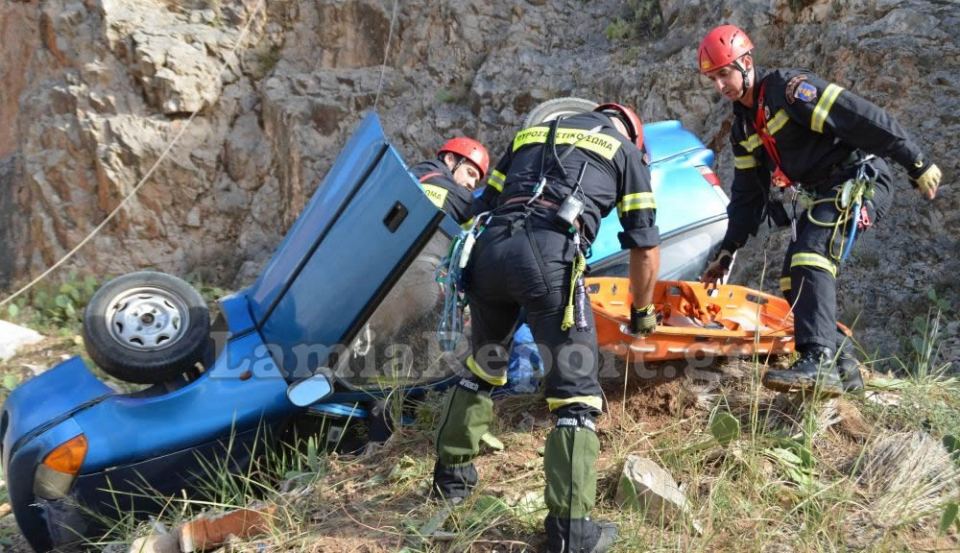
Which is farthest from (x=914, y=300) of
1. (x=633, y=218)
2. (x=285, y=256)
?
(x=285, y=256)

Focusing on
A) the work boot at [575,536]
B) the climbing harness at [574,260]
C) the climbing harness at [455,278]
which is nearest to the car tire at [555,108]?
the climbing harness at [574,260]

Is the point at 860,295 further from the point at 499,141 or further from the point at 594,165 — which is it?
the point at 499,141

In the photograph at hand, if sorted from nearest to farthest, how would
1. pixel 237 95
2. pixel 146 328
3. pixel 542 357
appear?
pixel 542 357
pixel 146 328
pixel 237 95

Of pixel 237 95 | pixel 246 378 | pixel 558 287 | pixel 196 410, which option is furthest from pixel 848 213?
pixel 237 95

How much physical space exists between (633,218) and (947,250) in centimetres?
354

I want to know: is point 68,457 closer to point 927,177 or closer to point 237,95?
point 927,177

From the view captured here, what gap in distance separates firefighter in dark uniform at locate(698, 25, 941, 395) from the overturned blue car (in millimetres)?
1530

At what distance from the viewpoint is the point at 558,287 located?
312 cm

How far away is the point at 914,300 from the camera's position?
5582 mm

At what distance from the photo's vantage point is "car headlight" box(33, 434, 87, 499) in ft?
11.4

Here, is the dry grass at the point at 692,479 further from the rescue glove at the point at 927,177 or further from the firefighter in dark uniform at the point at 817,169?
the rescue glove at the point at 927,177

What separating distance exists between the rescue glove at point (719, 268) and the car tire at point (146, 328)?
8.22 feet

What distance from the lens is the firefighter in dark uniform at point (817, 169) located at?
3.60m

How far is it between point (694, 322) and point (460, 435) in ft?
5.25
